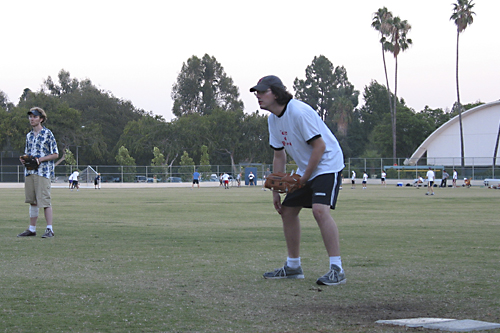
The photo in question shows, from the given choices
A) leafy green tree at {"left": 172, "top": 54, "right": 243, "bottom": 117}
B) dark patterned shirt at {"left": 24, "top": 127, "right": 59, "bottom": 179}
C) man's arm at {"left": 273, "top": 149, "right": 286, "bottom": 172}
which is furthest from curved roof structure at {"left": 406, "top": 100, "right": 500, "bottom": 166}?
man's arm at {"left": 273, "top": 149, "right": 286, "bottom": 172}

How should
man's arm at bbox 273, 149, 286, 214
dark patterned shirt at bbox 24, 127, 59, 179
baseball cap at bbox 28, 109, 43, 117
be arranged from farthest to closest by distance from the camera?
1. dark patterned shirt at bbox 24, 127, 59, 179
2. baseball cap at bbox 28, 109, 43, 117
3. man's arm at bbox 273, 149, 286, 214

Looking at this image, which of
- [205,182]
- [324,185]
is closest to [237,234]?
[324,185]

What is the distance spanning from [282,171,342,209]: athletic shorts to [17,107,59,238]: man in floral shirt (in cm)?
487

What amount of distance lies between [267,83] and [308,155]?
75 centimetres

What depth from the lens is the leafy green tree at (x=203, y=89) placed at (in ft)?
341

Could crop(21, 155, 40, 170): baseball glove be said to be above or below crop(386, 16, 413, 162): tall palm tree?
below

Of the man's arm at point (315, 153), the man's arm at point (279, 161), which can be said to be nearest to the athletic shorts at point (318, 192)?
the man's arm at point (315, 153)

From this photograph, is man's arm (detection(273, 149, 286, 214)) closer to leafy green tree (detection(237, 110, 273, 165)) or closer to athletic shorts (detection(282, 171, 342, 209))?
athletic shorts (detection(282, 171, 342, 209))

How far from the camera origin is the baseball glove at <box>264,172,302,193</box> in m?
5.61

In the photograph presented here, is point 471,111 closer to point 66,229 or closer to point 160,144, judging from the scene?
point 160,144

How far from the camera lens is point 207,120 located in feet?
292

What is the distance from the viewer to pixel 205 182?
217ft

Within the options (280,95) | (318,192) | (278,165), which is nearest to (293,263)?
(318,192)

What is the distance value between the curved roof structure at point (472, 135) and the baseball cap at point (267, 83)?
7630cm
